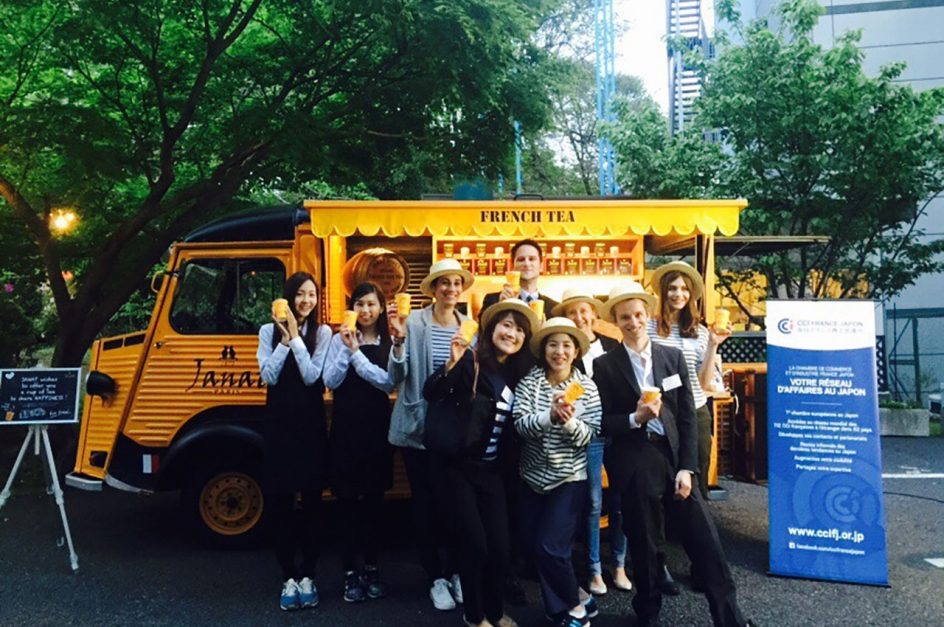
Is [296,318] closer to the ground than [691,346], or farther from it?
farther from it

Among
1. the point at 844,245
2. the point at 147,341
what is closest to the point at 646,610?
the point at 147,341

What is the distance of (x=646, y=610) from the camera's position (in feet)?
13.0

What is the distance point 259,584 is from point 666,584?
2.67 meters

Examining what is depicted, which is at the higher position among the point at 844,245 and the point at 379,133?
the point at 379,133

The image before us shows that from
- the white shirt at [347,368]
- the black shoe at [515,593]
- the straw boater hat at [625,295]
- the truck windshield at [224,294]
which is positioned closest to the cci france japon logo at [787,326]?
the straw boater hat at [625,295]

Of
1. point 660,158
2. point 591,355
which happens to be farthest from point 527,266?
point 660,158

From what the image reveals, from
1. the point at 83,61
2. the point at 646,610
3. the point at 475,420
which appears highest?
the point at 83,61

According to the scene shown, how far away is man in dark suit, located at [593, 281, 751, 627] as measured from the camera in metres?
3.80

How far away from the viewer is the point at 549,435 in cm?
372

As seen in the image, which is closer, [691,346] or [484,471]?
[484,471]

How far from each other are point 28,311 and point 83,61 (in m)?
6.58

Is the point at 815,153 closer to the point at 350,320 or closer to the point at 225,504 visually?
the point at 350,320

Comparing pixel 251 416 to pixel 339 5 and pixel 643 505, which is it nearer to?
pixel 643 505

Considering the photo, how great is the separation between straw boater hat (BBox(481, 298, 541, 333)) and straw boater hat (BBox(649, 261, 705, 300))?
1040mm
